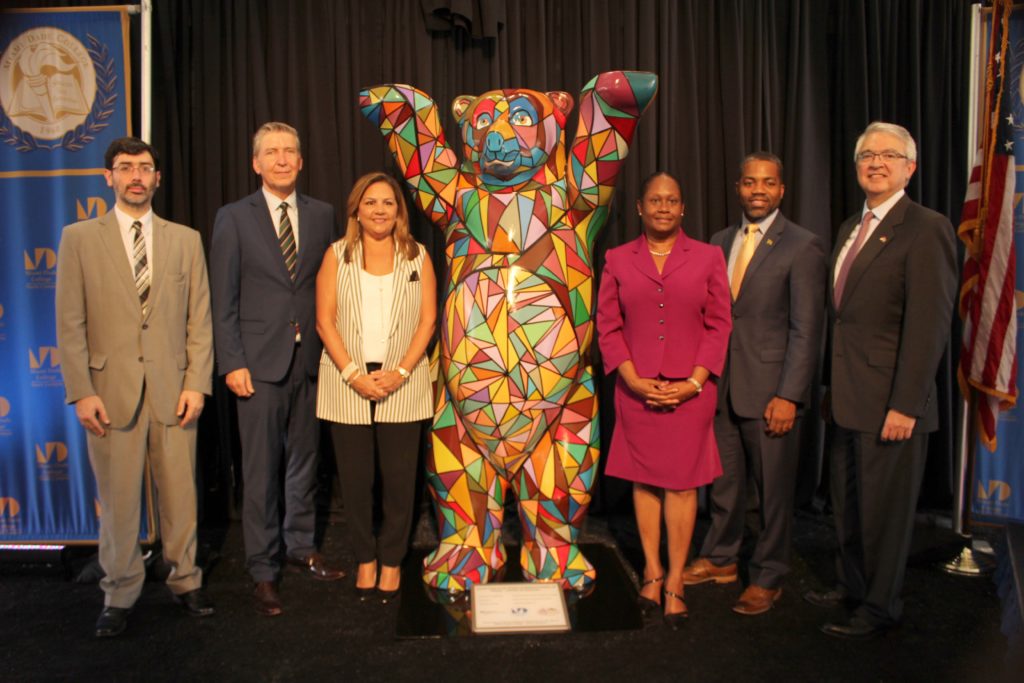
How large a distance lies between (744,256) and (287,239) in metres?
1.75

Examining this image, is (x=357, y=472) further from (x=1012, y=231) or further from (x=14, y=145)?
(x=1012, y=231)

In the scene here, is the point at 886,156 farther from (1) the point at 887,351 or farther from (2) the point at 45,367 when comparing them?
(2) the point at 45,367

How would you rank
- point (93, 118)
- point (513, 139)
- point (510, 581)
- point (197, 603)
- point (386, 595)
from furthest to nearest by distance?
point (93, 118)
point (510, 581)
point (386, 595)
point (197, 603)
point (513, 139)

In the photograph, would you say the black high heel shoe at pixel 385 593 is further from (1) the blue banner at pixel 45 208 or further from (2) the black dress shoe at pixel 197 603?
(1) the blue banner at pixel 45 208

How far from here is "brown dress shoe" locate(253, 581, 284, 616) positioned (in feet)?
9.40

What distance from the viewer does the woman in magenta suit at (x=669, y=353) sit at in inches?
105

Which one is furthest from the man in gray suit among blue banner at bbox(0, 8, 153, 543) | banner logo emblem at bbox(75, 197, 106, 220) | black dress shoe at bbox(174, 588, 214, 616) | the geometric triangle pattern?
banner logo emblem at bbox(75, 197, 106, 220)

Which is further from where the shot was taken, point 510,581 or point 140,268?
point 510,581

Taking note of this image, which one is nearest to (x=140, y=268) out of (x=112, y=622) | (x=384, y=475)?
(x=384, y=475)

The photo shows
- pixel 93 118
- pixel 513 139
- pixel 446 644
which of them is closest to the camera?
pixel 446 644

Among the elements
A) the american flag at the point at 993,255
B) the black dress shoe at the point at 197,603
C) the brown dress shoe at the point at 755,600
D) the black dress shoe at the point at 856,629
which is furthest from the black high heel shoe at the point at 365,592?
the american flag at the point at 993,255

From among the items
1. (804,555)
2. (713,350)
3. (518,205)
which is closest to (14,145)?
(518,205)

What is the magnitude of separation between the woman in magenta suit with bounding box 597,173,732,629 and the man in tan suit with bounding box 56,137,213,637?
1.50 meters

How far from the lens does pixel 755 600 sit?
9.45 feet
